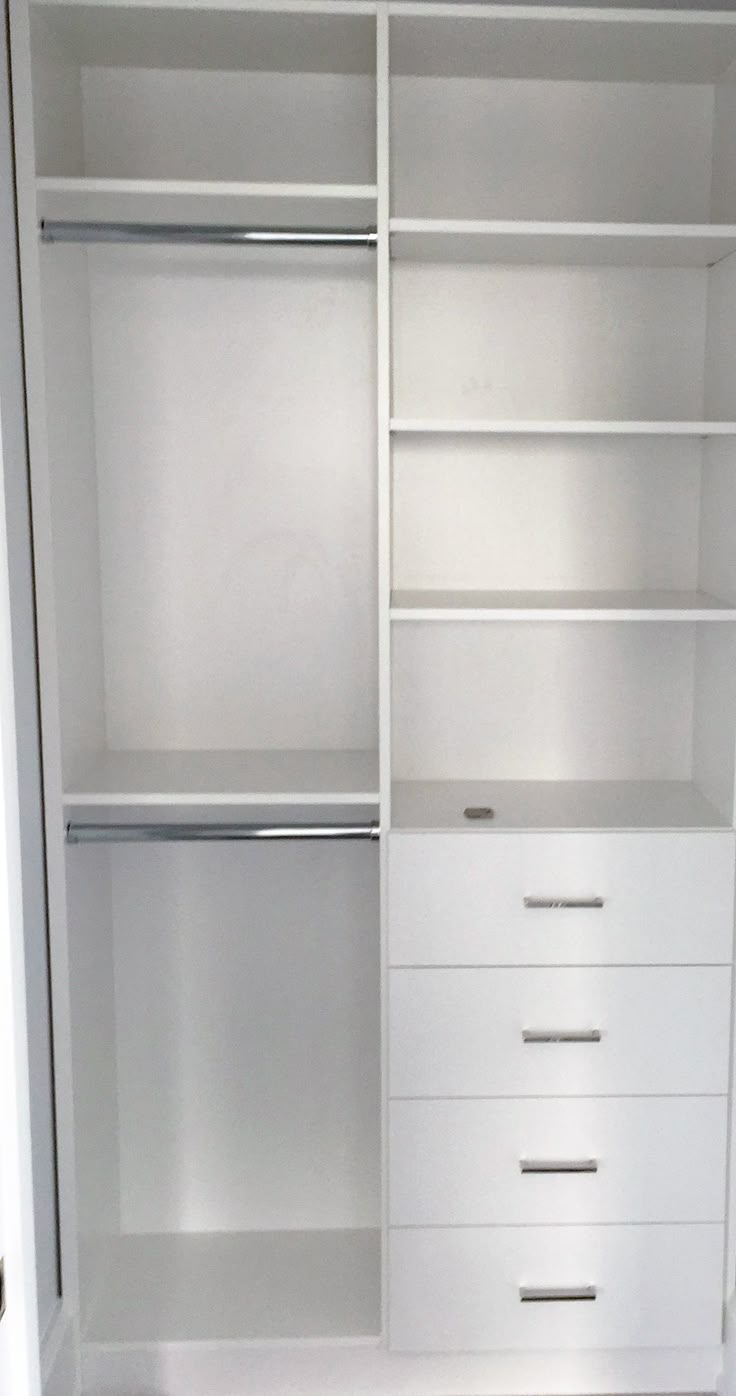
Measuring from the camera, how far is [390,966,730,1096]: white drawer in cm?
215

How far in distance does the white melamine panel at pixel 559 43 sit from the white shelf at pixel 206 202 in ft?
0.92

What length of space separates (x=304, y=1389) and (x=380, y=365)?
1965 millimetres

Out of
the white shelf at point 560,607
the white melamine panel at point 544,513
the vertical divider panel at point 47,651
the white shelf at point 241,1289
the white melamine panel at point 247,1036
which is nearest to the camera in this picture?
the vertical divider panel at point 47,651

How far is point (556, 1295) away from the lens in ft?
7.23

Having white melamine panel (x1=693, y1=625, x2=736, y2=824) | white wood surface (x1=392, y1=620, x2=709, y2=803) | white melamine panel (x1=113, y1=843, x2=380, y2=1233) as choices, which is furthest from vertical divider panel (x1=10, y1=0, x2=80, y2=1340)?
white melamine panel (x1=693, y1=625, x2=736, y2=824)

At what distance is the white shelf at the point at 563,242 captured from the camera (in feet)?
6.46

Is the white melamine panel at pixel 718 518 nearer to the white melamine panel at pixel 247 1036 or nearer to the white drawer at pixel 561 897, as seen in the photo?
the white drawer at pixel 561 897

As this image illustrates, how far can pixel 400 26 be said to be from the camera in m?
1.99

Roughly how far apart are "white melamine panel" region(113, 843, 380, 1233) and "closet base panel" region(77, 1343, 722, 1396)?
13.8 inches

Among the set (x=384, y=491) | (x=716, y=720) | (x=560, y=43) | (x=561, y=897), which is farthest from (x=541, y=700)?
(x=560, y=43)

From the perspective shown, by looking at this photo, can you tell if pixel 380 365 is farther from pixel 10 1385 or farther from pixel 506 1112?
pixel 10 1385

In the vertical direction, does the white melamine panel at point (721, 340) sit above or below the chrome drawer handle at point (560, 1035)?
above

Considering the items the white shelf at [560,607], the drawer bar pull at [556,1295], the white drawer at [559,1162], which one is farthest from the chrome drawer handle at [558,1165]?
the white shelf at [560,607]

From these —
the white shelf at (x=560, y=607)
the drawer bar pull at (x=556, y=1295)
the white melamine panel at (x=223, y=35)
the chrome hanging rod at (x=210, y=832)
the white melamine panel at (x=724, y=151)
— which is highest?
the white melamine panel at (x=223, y=35)
